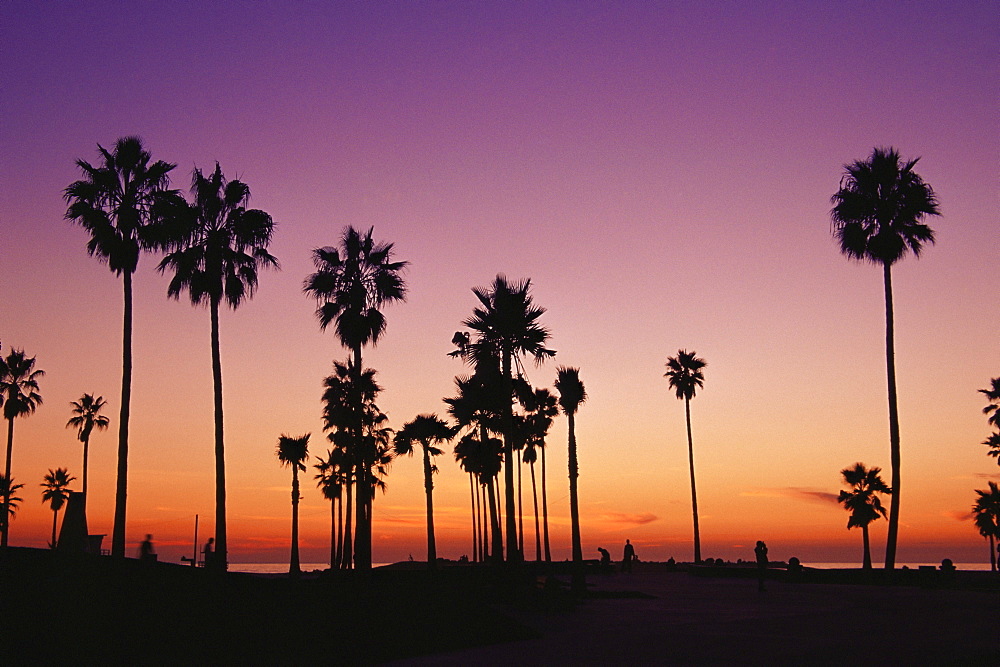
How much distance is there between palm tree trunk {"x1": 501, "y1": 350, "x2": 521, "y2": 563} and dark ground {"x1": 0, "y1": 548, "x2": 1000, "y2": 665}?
15.1 feet

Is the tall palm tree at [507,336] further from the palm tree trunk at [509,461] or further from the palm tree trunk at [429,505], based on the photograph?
the palm tree trunk at [429,505]

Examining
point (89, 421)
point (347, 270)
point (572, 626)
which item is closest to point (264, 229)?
point (347, 270)

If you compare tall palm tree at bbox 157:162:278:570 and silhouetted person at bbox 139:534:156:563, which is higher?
tall palm tree at bbox 157:162:278:570

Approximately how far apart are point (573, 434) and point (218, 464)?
16.8m

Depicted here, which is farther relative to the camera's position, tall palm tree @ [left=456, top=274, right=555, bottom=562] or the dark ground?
tall palm tree @ [left=456, top=274, right=555, bottom=562]

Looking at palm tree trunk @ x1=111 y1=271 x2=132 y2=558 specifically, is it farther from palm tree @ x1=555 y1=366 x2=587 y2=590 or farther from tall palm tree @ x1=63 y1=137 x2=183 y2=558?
palm tree @ x1=555 y1=366 x2=587 y2=590

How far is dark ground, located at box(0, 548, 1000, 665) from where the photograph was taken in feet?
46.7

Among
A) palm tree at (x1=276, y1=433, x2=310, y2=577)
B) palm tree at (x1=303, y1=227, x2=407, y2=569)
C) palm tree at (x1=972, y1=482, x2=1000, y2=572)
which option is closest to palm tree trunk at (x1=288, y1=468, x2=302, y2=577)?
palm tree at (x1=276, y1=433, x2=310, y2=577)

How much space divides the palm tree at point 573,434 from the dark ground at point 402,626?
7483mm

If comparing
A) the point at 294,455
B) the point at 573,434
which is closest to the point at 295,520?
the point at 294,455

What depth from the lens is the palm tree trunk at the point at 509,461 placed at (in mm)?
29703

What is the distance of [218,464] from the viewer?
94.6 feet

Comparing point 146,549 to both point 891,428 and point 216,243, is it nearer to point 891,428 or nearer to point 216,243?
point 216,243

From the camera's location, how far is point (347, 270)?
37031 mm
